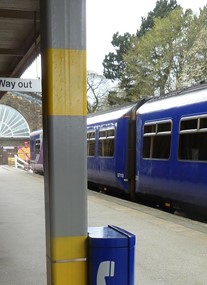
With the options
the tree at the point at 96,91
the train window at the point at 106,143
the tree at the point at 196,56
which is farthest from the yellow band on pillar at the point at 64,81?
the tree at the point at 96,91

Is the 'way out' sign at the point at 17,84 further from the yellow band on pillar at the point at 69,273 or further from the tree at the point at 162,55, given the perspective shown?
the tree at the point at 162,55

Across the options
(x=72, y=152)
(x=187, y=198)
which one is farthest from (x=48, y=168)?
(x=187, y=198)

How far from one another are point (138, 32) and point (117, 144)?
37.5 meters

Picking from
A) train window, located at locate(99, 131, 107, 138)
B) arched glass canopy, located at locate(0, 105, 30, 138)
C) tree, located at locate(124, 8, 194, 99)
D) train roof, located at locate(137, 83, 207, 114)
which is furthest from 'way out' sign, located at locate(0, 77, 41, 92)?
arched glass canopy, located at locate(0, 105, 30, 138)

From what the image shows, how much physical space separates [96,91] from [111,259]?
48.0 m

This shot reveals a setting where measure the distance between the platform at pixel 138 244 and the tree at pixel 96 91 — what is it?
3709 cm

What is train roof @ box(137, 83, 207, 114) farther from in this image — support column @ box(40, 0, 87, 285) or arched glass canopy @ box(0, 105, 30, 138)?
arched glass canopy @ box(0, 105, 30, 138)

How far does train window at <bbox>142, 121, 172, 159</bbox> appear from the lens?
11.6 meters

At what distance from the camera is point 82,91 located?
158 inches

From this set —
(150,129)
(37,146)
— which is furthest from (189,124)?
(37,146)

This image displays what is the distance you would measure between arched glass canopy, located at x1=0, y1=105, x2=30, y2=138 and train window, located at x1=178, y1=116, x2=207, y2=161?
5788 cm

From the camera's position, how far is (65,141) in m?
3.93

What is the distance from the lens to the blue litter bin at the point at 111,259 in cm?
386

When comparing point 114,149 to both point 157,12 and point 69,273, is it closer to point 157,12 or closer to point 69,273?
point 69,273
